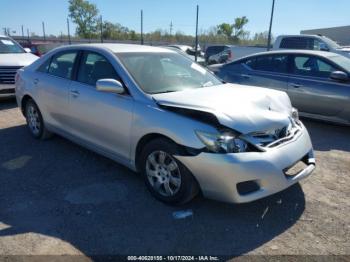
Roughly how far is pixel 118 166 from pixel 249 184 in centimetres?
203

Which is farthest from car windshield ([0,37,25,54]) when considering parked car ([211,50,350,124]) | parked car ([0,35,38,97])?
parked car ([211,50,350,124])

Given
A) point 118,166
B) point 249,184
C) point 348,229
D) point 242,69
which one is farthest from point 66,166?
point 242,69

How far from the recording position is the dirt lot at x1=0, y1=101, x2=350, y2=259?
288 centimetres

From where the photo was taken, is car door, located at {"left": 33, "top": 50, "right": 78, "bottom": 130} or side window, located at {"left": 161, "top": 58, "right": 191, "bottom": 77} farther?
car door, located at {"left": 33, "top": 50, "right": 78, "bottom": 130}

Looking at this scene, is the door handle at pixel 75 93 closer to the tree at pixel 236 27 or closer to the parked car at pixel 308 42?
the parked car at pixel 308 42

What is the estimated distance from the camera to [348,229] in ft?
10.3

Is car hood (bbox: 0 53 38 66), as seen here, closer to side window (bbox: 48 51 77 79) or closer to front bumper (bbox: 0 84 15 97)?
front bumper (bbox: 0 84 15 97)

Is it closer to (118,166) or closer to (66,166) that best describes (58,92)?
(66,166)

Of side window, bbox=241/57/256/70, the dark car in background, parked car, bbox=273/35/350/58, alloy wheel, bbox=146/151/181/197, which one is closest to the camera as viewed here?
alloy wheel, bbox=146/151/181/197

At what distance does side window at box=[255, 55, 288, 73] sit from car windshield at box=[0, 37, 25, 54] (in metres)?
6.69

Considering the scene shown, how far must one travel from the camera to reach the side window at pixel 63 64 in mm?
4727

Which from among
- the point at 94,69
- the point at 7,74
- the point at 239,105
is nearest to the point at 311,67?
the point at 239,105

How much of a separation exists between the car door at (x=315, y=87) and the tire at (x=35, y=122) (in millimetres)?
4653

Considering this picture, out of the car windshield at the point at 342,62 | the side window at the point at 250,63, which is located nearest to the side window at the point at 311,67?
the car windshield at the point at 342,62
